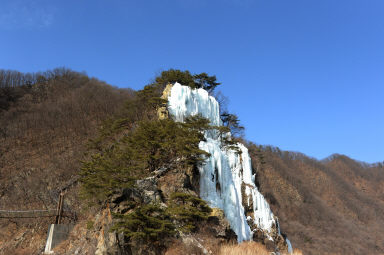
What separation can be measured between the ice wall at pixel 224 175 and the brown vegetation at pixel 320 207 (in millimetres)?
13626

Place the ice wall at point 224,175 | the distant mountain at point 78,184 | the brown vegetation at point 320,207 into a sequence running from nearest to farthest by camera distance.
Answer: the distant mountain at point 78,184 < the ice wall at point 224,175 < the brown vegetation at point 320,207

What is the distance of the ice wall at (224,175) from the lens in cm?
1414

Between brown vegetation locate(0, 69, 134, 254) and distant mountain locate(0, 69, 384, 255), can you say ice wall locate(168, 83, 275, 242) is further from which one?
brown vegetation locate(0, 69, 134, 254)

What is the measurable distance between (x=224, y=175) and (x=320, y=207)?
56.3 m

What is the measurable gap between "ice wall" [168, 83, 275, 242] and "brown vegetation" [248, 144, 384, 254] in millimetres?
13626

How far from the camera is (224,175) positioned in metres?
15.7

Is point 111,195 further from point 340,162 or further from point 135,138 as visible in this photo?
point 340,162

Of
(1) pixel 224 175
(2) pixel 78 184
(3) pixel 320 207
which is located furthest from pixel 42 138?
(3) pixel 320 207

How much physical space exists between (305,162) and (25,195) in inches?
3620

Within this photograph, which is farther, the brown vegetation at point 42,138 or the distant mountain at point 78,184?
the brown vegetation at point 42,138

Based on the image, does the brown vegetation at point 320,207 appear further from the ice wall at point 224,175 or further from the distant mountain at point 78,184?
the ice wall at point 224,175

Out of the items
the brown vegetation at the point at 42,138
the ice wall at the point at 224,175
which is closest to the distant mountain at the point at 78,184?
the brown vegetation at the point at 42,138

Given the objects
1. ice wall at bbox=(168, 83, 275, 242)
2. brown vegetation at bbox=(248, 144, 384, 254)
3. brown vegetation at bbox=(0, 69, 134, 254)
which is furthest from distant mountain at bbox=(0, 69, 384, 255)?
ice wall at bbox=(168, 83, 275, 242)

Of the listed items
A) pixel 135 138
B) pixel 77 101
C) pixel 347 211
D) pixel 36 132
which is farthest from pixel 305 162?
pixel 135 138
